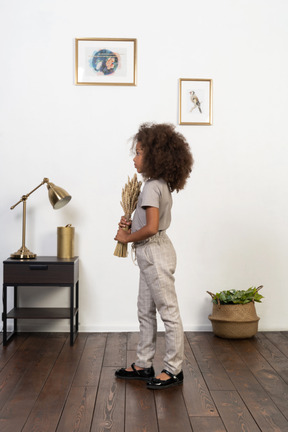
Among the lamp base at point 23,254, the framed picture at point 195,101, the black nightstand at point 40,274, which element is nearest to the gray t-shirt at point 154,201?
the black nightstand at point 40,274

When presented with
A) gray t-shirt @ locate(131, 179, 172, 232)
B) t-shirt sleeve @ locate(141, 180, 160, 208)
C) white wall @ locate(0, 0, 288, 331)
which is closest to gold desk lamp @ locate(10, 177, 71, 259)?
white wall @ locate(0, 0, 288, 331)

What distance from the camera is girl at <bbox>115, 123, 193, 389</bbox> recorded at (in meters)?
2.48

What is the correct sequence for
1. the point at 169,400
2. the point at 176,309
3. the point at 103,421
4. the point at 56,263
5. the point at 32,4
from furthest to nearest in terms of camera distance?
the point at 32,4 → the point at 56,263 → the point at 176,309 → the point at 169,400 → the point at 103,421

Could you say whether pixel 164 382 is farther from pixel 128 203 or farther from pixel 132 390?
pixel 128 203

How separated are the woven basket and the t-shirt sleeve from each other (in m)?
1.38

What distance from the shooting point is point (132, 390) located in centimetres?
249

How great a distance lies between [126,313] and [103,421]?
5.50 ft

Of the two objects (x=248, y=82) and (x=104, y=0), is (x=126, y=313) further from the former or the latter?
(x=104, y=0)

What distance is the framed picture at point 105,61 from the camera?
3744 mm

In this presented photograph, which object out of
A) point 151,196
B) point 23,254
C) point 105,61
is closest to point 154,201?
point 151,196

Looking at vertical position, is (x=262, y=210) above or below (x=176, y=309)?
above

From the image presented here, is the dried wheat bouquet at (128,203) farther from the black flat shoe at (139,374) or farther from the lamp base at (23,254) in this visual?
the lamp base at (23,254)

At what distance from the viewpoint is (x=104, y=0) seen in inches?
147

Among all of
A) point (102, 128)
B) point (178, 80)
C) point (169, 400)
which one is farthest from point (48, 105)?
point (169, 400)
